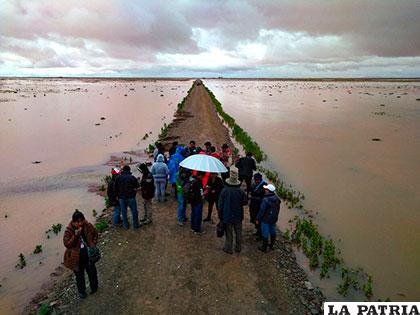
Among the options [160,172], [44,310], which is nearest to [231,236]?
[160,172]

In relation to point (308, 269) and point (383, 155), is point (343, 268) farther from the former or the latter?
point (383, 155)

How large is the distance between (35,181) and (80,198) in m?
3.71

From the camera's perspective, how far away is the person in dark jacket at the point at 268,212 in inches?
303

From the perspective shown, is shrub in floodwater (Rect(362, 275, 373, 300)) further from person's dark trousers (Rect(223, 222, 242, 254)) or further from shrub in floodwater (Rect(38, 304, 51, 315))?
shrub in floodwater (Rect(38, 304, 51, 315))

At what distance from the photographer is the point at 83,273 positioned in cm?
647

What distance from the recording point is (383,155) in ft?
69.1

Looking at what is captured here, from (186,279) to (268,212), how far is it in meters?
2.54

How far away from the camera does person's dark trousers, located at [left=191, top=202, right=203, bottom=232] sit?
350 inches

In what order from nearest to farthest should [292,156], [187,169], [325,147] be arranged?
[187,169]
[292,156]
[325,147]

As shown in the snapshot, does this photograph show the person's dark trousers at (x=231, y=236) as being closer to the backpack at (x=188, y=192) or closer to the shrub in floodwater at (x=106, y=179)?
the backpack at (x=188, y=192)

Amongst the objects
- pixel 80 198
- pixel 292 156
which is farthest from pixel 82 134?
pixel 292 156

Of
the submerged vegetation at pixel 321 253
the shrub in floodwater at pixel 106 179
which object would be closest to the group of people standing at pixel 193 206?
the submerged vegetation at pixel 321 253

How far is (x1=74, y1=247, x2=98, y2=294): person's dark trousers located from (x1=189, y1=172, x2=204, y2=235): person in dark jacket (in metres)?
3.07

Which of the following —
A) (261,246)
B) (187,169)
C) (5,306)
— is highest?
(187,169)
